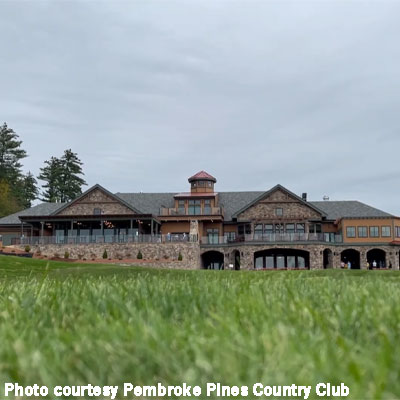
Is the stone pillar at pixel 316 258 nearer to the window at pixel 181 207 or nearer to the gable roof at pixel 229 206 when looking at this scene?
the gable roof at pixel 229 206

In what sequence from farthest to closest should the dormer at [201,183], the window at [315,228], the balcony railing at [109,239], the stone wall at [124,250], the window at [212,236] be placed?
the dormer at [201,183] < the window at [315,228] < the window at [212,236] < the balcony railing at [109,239] < the stone wall at [124,250]

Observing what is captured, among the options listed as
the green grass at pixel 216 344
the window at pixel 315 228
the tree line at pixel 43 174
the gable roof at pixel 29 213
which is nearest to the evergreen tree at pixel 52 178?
the tree line at pixel 43 174

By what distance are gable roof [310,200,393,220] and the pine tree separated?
171 feet

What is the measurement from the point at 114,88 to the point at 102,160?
32.2 m

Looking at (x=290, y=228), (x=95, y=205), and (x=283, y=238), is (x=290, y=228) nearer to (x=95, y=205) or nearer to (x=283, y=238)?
(x=283, y=238)

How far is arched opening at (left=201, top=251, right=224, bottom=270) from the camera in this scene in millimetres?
52294

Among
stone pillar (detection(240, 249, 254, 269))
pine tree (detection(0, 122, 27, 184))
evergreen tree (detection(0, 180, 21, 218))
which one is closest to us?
stone pillar (detection(240, 249, 254, 269))

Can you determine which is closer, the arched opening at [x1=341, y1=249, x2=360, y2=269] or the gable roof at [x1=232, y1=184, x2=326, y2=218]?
the gable roof at [x1=232, y1=184, x2=326, y2=218]

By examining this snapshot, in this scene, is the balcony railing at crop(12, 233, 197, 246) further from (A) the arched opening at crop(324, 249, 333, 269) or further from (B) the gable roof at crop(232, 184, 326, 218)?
(A) the arched opening at crop(324, 249, 333, 269)

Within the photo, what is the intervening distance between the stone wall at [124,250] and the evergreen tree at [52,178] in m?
41.5

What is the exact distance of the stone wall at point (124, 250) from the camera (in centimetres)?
4594

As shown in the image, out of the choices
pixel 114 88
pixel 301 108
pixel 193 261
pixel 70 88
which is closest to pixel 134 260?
pixel 193 261

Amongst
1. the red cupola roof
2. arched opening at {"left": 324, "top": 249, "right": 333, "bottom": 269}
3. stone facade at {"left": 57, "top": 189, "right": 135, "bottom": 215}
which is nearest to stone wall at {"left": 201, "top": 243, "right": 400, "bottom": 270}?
arched opening at {"left": 324, "top": 249, "right": 333, "bottom": 269}

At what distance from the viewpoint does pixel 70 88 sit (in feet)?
187
